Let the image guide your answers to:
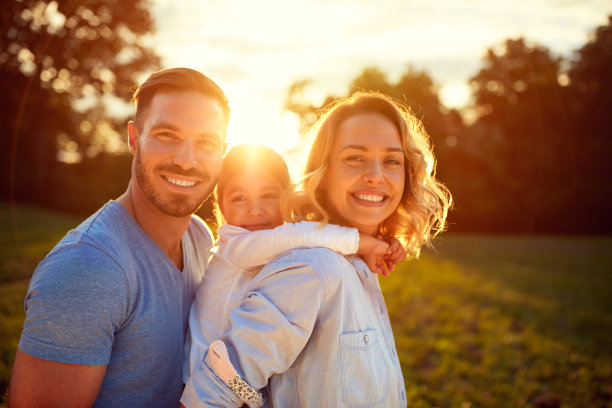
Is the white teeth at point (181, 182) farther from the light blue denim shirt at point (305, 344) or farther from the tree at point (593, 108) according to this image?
the tree at point (593, 108)

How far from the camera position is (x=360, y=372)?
6.77 ft

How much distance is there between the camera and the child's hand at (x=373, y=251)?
2565 mm

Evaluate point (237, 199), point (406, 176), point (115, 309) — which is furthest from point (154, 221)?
point (406, 176)

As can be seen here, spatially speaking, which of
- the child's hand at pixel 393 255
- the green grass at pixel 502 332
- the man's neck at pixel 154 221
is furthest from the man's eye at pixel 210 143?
the green grass at pixel 502 332

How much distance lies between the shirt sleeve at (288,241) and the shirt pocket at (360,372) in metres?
0.45

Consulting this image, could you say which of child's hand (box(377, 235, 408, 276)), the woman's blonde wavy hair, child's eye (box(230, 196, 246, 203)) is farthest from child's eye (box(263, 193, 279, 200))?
child's hand (box(377, 235, 408, 276))

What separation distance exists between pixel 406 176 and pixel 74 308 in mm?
2013

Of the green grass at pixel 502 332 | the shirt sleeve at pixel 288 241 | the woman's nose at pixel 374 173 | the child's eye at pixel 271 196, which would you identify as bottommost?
the green grass at pixel 502 332

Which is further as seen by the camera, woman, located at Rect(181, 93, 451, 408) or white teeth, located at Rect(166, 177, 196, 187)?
white teeth, located at Rect(166, 177, 196, 187)

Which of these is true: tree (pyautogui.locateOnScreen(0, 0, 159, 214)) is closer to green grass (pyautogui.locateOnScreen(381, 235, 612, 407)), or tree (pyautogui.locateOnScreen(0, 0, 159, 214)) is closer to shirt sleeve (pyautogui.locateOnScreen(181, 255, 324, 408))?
green grass (pyautogui.locateOnScreen(381, 235, 612, 407))

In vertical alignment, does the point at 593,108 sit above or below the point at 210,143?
above

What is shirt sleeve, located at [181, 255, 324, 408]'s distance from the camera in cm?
193

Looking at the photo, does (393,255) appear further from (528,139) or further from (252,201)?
(528,139)

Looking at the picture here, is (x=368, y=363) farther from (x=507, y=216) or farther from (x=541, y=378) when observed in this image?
(x=507, y=216)
